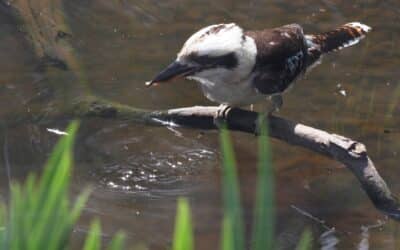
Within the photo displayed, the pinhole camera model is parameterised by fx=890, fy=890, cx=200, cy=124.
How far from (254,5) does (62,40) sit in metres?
1.54

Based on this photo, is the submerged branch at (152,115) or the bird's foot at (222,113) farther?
the bird's foot at (222,113)

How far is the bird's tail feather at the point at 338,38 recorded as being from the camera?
4719 millimetres

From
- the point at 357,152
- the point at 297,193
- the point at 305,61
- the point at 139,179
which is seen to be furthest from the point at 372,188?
the point at 139,179

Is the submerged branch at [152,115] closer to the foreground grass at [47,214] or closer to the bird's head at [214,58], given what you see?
the bird's head at [214,58]

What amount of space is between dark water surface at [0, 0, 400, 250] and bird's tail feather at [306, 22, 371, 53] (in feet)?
1.66

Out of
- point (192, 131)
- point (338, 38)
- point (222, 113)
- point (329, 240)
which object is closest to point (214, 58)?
point (222, 113)

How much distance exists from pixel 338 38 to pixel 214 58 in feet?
3.93

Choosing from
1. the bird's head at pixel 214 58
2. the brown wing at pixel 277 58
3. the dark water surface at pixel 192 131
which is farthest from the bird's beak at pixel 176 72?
the dark water surface at pixel 192 131

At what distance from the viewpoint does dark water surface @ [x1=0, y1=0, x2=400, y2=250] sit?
4055 mm

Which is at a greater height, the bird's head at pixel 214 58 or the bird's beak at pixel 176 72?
the bird's head at pixel 214 58

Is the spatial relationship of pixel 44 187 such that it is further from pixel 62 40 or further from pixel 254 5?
pixel 254 5

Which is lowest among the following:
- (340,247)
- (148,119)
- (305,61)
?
(340,247)

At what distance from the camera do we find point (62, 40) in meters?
6.04

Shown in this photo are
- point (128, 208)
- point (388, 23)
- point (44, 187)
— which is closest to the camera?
point (44, 187)
